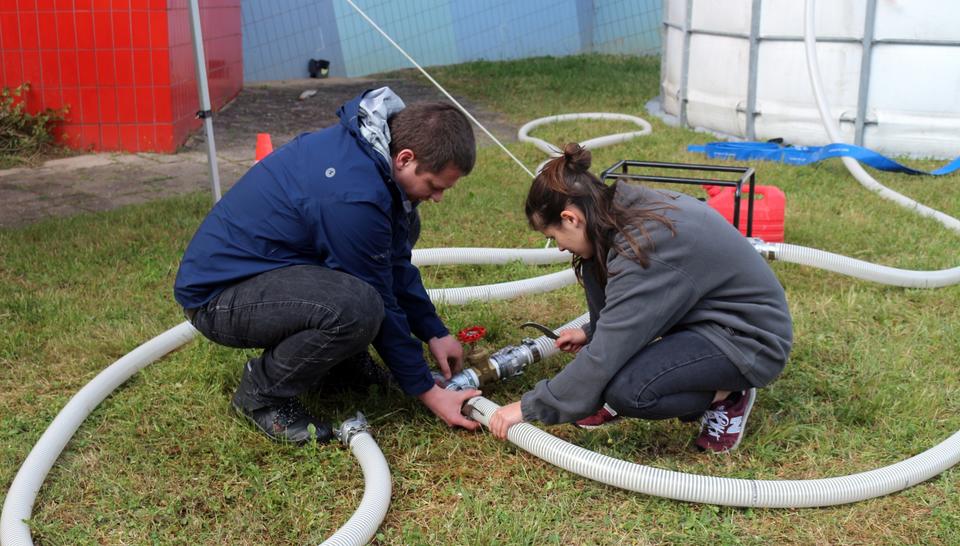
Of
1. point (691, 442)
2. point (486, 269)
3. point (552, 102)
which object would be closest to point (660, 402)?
point (691, 442)

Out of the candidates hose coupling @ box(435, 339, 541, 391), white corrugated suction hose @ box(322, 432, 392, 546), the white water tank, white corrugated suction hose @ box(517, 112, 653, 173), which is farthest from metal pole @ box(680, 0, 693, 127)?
white corrugated suction hose @ box(322, 432, 392, 546)

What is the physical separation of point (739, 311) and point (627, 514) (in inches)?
26.2

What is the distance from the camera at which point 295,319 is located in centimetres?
275

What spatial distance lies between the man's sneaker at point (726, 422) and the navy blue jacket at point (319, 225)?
88 cm

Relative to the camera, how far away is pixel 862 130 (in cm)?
707

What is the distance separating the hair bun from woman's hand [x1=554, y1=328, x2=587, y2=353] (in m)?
0.79

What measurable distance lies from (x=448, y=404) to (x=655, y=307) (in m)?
0.80

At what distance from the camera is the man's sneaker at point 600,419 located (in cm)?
304

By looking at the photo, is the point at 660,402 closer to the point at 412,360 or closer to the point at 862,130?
the point at 412,360

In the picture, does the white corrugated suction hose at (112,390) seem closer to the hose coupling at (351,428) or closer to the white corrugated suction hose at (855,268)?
the hose coupling at (351,428)

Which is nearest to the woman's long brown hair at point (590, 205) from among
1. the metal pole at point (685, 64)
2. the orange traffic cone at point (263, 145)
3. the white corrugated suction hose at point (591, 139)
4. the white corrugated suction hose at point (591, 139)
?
the orange traffic cone at point (263, 145)

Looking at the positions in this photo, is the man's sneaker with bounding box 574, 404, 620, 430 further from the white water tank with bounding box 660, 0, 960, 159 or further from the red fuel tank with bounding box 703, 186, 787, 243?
the white water tank with bounding box 660, 0, 960, 159

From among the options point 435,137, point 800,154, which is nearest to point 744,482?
point 435,137

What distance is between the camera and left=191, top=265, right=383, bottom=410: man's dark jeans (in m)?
2.73
